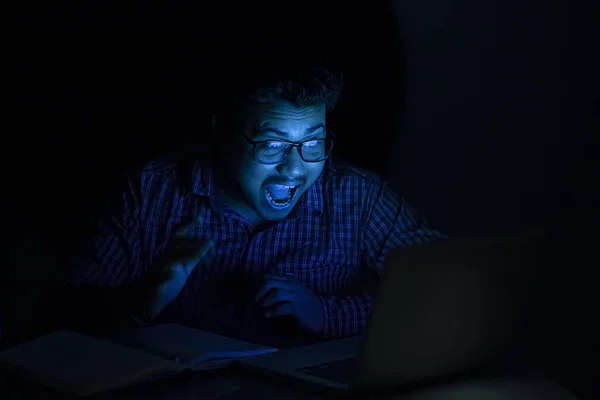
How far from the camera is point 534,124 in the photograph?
233cm

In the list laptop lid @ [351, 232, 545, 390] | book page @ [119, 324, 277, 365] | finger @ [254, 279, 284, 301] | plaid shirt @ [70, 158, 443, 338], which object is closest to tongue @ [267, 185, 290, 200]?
plaid shirt @ [70, 158, 443, 338]

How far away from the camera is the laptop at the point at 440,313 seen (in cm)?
98

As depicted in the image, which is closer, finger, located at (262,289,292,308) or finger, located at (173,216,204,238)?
finger, located at (262,289,292,308)

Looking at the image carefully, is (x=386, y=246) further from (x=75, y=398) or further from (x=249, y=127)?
(x=75, y=398)

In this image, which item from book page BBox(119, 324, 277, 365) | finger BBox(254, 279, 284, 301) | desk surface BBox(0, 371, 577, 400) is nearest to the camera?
desk surface BBox(0, 371, 577, 400)

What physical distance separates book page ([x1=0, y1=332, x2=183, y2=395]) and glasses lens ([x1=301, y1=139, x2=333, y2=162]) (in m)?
0.83

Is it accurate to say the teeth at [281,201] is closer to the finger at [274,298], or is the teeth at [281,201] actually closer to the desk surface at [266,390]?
the finger at [274,298]

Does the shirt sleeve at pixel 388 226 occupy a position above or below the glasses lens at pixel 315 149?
below

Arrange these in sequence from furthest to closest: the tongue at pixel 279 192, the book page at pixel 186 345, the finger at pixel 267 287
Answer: the tongue at pixel 279 192
the finger at pixel 267 287
the book page at pixel 186 345

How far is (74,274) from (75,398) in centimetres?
100

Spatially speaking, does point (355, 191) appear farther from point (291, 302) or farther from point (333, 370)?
point (333, 370)

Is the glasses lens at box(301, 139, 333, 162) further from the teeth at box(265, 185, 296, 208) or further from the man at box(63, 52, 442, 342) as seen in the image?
the teeth at box(265, 185, 296, 208)

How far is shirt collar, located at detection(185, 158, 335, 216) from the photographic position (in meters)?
2.10

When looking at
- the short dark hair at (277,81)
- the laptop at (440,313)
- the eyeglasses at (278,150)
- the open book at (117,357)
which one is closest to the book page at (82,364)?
the open book at (117,357)
